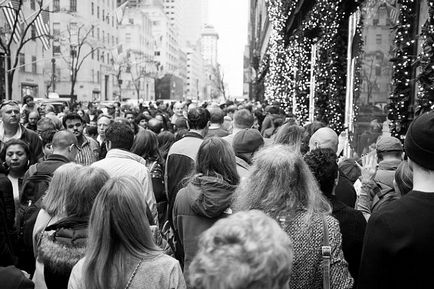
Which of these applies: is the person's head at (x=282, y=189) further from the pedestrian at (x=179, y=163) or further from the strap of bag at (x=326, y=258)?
the pedestrian at (x=179, y=163)

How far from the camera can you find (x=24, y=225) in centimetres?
495

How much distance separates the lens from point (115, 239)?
2.97m

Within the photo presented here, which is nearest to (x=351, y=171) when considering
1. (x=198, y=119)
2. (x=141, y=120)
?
(x=198, y=119)

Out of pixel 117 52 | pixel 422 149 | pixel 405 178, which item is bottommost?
pixel 405 178

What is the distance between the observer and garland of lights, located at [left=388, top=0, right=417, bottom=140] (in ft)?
30.8

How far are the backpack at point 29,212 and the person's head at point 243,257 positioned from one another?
323 cm

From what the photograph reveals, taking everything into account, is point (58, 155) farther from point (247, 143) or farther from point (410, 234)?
point (410, 234)

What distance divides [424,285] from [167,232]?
331 cm

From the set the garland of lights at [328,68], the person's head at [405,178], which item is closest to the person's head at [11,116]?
the person's head at [405,178]

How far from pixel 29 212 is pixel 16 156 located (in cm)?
182

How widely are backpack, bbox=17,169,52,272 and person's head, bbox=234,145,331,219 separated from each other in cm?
230

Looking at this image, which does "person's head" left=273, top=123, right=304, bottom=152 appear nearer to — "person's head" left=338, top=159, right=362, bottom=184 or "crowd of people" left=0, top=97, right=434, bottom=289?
"person's head" left=338, top=159, right=362, bottom=184

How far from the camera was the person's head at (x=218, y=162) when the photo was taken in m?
4.62

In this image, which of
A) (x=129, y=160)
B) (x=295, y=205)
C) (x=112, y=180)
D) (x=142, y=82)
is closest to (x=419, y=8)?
(x=129, y=160)
